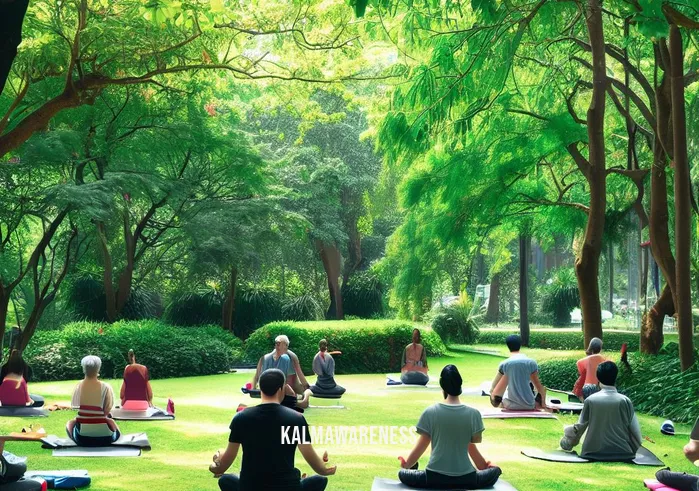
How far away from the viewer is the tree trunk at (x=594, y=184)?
1838cm

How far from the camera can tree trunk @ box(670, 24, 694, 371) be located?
16.3 meters

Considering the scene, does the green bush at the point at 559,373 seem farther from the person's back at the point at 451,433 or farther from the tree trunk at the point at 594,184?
the person's back at the point at 451,433

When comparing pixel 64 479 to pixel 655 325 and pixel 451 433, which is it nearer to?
pixel 451 433

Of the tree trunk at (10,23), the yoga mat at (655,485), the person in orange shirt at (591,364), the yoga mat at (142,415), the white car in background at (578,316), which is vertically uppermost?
the tree trunk at (10,23)

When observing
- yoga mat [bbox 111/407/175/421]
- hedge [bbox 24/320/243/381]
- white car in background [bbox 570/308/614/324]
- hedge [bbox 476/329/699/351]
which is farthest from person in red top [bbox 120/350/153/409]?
white car in background [bbox 570/308/614/324]

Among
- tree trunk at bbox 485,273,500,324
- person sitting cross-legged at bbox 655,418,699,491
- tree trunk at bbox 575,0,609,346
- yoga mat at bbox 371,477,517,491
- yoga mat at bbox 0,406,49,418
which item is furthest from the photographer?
tree trunk at bbox 485,273,500,324

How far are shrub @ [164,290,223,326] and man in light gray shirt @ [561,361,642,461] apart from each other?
21.7m

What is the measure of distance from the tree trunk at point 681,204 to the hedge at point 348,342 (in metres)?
11.1

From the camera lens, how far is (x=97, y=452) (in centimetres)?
1121

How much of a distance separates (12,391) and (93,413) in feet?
12.8

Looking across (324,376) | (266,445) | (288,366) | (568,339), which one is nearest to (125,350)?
(324,376)

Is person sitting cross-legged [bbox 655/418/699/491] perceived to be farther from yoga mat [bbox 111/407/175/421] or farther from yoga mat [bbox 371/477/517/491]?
yoga mat [bbox 111/407/175/421]

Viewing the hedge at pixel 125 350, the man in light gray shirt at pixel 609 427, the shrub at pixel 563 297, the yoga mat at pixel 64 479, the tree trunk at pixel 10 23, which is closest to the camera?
the tree trunk at pixel 10 23

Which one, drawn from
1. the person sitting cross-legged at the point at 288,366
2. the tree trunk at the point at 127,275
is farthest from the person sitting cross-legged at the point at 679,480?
the tree trunk at the point at 127,275
